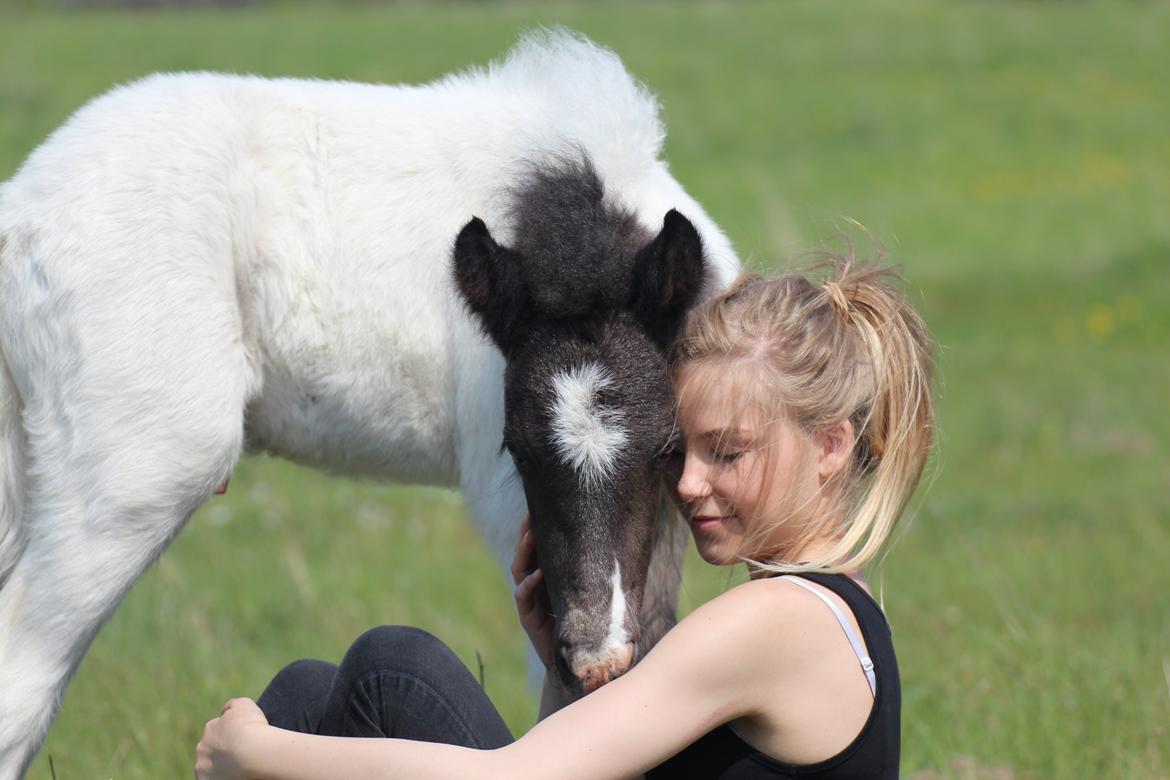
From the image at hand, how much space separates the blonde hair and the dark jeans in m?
0.67

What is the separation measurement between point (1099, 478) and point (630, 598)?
5.61 metres

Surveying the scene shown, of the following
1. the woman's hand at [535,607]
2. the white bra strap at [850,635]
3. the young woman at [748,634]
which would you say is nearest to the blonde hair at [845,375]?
the young woman at [748,634]

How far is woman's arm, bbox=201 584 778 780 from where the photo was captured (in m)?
2.06

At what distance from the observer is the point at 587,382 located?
2.75 metres

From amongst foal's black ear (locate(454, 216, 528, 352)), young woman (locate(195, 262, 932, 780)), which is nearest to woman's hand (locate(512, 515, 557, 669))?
young woman (locate(195, 262, 932, 780))

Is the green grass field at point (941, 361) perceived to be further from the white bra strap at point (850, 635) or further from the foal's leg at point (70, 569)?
the white bra strap at point (850, 635)

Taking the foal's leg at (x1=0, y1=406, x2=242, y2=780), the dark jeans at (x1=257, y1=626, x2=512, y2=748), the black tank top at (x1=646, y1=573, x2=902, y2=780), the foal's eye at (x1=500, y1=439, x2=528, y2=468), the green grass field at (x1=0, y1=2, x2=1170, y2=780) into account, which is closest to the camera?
the black tank top at (x1=646, y1=573, x2=902, y2=780)

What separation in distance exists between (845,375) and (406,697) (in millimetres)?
1038

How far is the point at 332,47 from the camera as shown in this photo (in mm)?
21250

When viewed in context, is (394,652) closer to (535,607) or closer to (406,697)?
(406,697)

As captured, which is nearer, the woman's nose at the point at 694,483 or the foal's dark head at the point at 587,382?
the woman's nose at the point at 694,483

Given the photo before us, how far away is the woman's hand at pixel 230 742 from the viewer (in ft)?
7.34

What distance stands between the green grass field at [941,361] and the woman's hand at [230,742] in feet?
4.35

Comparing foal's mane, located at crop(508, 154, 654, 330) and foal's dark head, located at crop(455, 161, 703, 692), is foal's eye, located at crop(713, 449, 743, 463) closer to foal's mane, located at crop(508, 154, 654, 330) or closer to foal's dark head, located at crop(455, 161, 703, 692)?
foal's dark head, located at crop(455, 161, 703, 692)
